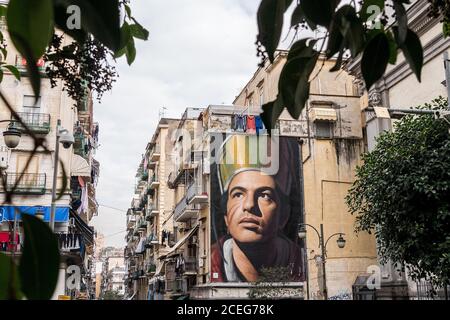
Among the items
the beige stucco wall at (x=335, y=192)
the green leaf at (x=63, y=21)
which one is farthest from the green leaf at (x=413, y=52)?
the beige stucco wall at (x=335, y=192)

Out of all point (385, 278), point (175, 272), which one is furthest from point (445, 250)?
point (175, 272)

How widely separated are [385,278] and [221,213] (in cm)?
1077

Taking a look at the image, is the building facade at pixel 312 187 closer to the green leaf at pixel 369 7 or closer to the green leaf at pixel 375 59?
the green leaf at pixel 369 7

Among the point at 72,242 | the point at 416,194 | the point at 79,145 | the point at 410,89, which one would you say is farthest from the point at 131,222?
the point at 416,194

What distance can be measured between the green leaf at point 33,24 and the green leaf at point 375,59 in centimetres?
81

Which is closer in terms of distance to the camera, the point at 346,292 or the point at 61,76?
the point at 61,76

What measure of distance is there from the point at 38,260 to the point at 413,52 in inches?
41.9

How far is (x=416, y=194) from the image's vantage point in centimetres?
1366

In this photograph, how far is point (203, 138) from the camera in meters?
31.9

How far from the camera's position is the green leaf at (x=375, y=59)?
1.38 metres

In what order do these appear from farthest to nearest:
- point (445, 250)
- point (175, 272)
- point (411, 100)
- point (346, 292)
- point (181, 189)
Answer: point (181, 189) → point (175, 272) → point (346, 292) → point (411, 100) → point (445, 250)

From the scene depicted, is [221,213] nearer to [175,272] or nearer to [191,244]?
[191,244]

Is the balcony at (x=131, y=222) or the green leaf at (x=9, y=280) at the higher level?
the balcony at (x=131, y=222)

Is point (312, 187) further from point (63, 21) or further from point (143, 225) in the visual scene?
point (143, 225)
